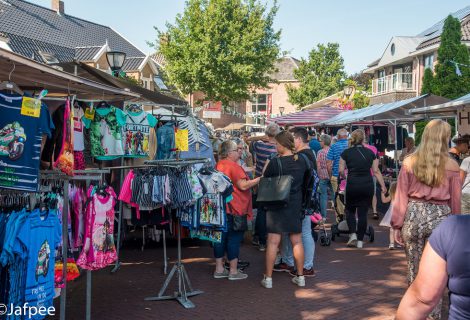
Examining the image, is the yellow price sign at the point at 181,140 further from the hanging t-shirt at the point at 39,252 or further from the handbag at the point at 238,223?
the hanging t-shirt at the point at 39,252

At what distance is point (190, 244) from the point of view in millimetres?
8930

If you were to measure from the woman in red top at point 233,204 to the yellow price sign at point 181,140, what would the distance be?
1532 millimetres

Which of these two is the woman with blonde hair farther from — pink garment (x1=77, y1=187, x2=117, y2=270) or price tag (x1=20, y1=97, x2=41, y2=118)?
price tag (x1=20, y1=97, x2=41, y2=118)

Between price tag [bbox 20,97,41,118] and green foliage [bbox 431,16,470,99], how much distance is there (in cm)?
2059

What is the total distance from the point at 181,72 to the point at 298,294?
27.2 meters

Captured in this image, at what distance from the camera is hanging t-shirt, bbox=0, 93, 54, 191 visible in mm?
3939

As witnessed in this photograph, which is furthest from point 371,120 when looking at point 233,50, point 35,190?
point 233,50

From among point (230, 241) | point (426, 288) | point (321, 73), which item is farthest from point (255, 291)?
point (321, 73)

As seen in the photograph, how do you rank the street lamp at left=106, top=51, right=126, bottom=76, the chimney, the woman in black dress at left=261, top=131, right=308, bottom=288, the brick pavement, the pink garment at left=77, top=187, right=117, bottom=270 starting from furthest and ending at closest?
the chimney < the street lamp at left=106, top=51, right=126, bottom=76 < the woman in black dress at left=261, top=131, right=308, bottom=288 < the brick pavement < the pink garment at left=77, top=187, right=117, bottom=270

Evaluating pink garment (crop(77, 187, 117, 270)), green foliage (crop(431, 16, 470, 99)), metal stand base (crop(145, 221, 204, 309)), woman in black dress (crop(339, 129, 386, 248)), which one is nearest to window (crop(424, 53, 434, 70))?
green foliage (crop(431, 16, 470, 99))

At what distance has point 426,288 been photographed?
214 centimetres

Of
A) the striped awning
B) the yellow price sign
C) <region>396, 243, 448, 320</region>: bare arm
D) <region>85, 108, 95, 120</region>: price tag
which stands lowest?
<region>396, 243, 448, 320</region>: bare arm

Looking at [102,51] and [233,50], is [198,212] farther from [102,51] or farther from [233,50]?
[102,51]

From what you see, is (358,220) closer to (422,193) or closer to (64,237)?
(422,193)
